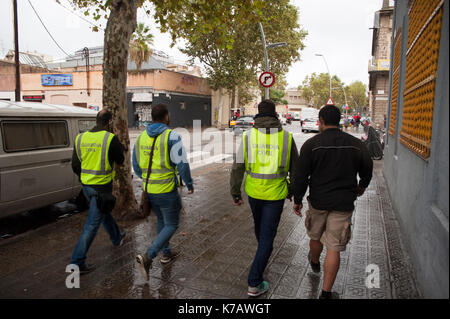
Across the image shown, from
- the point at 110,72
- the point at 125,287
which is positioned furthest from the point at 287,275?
the point at 110,72

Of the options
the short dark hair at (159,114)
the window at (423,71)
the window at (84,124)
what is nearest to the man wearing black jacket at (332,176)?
the window at (423,71)

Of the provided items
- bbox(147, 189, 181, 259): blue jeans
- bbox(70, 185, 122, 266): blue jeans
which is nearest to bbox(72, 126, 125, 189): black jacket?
bbox(70, 185, 122, 266): blue jeans

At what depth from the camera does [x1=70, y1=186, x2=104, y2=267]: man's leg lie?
3585mm

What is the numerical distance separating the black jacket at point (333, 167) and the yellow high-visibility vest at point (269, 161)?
17 centimetres

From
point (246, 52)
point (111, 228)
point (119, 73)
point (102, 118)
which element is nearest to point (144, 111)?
point (246, 52)

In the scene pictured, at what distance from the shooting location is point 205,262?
3.90 metres

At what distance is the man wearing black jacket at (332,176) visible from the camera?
286 cm

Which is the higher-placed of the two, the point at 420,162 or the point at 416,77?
the point at 416,77

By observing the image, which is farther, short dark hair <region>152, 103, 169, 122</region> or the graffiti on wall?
the graffiti on wall

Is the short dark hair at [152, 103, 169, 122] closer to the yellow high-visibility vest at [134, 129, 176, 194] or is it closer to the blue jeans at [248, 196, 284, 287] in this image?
the yellow high-visibility vest at [134, 129, 176, 194]

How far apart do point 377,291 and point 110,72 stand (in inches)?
187

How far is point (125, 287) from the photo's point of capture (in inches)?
131

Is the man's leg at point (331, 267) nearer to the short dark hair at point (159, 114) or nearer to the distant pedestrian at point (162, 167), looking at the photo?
the distant pedestrian at point (162, 167)
